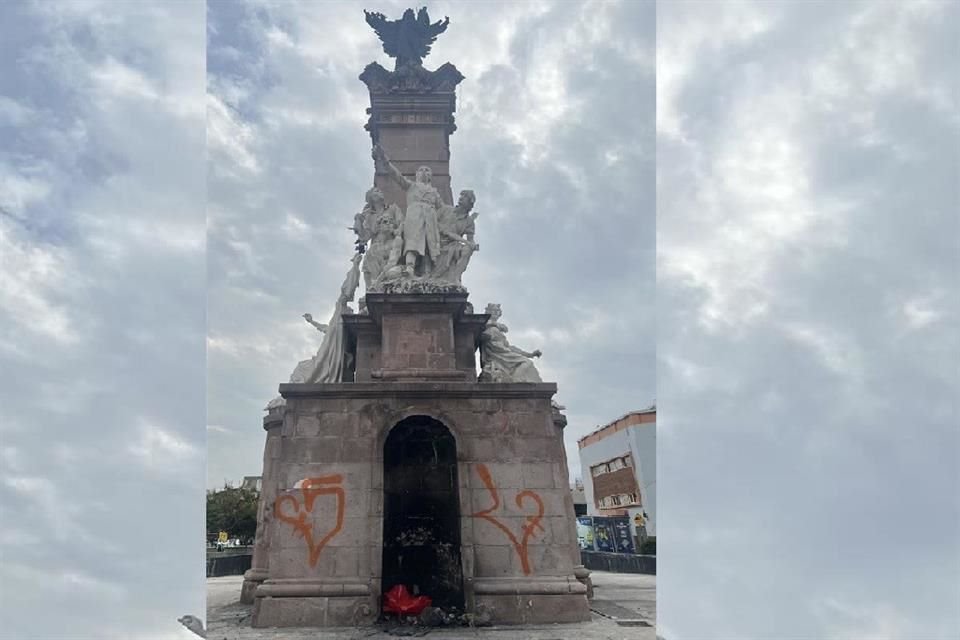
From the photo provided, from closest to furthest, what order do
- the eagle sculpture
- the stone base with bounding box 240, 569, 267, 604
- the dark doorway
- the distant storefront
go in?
the dark doorway < the stone base with bounding box 240, 569, 267, 604 < the eagle sculpture < the distant storefront

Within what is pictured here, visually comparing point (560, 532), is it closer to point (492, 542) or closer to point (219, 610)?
point (492, 542)

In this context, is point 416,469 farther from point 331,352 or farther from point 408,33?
point 408,33

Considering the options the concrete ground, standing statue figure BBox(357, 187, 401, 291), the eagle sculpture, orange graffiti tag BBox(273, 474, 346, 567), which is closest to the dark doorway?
orange graffiti tag BBox(273, 474, 346, 567)

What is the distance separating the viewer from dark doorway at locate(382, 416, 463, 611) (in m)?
12.4

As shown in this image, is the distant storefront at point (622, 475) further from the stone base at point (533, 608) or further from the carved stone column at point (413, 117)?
the stone base at point (533, 608)

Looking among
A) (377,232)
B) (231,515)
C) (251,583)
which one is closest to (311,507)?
(251,583)

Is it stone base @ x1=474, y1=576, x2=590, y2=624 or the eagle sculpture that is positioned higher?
the eagle sculpture

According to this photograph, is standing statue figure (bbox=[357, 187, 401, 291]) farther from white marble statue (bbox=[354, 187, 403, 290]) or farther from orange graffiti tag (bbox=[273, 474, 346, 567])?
orange graffiti tag (bbox=[273, 474, 346, 567])

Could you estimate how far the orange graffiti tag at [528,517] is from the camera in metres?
11.7

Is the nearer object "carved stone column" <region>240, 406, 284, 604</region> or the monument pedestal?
the monument pedestal

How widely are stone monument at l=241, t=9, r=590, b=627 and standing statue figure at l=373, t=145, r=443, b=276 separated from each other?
5 centimetres

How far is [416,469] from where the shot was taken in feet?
44.2

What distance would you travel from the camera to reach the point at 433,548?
12.7 metres

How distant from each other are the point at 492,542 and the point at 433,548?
1.48 metres
